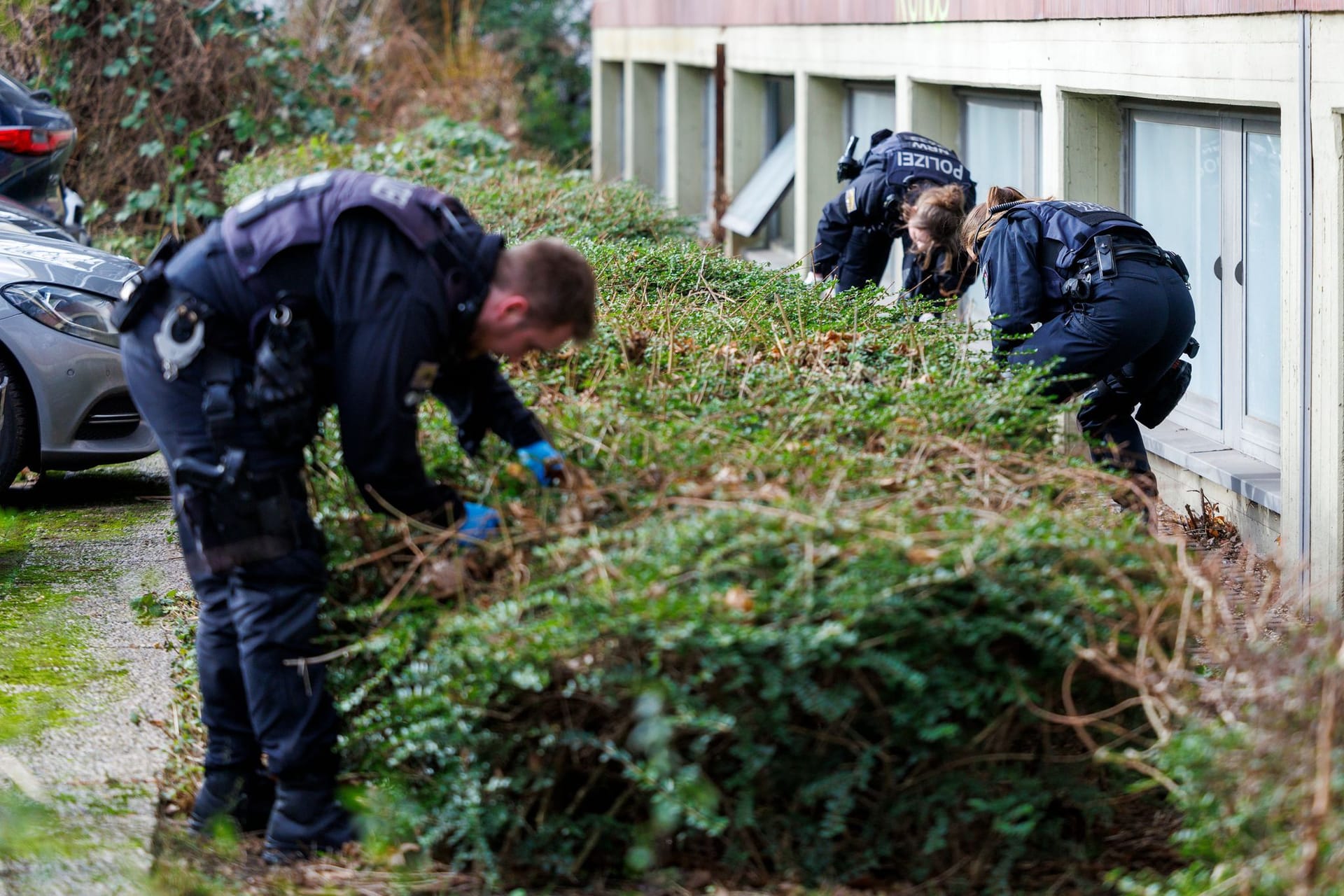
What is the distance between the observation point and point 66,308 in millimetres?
6410

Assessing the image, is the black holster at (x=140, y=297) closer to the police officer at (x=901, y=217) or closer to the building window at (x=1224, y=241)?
the police officer at (x=901, y=217)

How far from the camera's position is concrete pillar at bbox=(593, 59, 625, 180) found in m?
20.7

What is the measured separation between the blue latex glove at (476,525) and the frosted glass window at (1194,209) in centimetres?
458

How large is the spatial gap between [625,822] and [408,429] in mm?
978

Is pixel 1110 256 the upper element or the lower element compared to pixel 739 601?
upper

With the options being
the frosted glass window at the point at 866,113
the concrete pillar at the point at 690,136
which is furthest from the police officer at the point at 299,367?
the concrete pillar at the point at 690,136

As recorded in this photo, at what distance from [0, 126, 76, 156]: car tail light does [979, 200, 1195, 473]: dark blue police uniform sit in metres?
6.43

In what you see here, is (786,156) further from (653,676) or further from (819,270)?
(653,676)

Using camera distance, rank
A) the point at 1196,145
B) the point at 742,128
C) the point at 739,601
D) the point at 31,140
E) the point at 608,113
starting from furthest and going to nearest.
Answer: the point at 608,113, the point at 742,128, the point at 31,140, the point at 1196,145, the point at 739,601

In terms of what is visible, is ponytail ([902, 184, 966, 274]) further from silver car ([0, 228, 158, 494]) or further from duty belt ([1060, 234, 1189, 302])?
silver car ([0, 228, 158, 494])

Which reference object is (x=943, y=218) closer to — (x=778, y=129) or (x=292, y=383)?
(x=292, y=383)

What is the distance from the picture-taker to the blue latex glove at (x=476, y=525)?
3.38 meters

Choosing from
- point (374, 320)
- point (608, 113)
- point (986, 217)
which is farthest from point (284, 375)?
point (608, 113)

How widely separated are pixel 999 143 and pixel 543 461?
652 cm
